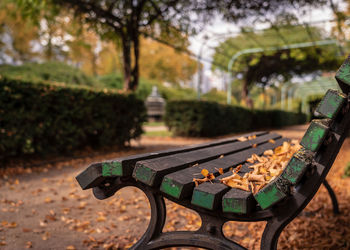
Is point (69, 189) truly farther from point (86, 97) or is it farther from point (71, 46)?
point (71, 46)

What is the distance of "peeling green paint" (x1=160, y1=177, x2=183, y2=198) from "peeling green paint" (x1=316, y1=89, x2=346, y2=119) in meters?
0.61

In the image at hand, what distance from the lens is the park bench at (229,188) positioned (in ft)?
3.75

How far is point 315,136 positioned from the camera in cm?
115

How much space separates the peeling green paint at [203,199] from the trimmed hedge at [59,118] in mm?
4190

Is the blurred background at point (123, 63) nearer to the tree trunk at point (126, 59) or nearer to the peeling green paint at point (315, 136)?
the tree trunk at point (126, 59)

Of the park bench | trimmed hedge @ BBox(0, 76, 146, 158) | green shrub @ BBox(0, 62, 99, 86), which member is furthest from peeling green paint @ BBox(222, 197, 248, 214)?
green shrub @ BBox(0, 62, 99, 86)

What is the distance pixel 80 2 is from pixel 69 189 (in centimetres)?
561

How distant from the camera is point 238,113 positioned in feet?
45.1

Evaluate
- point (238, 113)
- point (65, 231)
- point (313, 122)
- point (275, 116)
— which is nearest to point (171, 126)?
point (238, 113)

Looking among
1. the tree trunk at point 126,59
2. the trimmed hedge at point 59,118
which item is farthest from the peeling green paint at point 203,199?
the tree trunk at point 126,59

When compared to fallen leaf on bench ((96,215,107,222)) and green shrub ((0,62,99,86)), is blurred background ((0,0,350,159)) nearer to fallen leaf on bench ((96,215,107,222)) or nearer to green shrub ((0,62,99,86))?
green shrub ((0,62,99,86))

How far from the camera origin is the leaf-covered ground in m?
2.41

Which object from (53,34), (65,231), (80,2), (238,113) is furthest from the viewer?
(53,34)

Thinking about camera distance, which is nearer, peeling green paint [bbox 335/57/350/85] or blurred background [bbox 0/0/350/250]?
peeling green paint [bbox 335/57/350/85]
